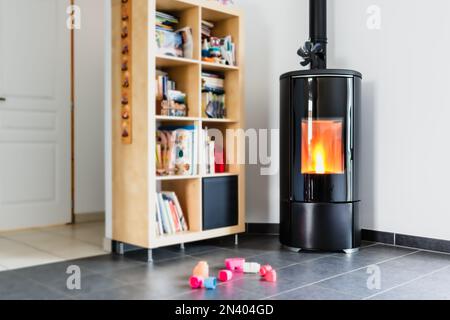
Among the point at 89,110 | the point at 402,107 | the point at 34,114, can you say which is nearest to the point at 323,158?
the point at 402,107

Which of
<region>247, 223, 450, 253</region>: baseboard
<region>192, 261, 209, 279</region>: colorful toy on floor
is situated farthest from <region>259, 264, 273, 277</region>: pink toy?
<region>247, 223, 450, 253</region>: baseboard

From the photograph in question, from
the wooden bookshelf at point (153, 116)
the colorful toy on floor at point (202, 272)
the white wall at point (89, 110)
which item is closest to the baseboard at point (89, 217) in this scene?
the white wall at point (89, 110)

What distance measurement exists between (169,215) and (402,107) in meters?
1.59

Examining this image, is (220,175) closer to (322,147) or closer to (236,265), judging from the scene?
(322,147)

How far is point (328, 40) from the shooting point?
351 centimetres

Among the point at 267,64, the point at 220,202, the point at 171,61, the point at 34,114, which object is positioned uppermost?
the point at 267,64

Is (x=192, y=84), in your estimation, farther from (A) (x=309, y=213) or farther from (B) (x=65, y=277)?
(B) (x=65, y=277)

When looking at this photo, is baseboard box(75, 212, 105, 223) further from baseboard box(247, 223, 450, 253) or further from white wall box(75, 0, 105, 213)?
baseboard box(247, 223, 450, 253)

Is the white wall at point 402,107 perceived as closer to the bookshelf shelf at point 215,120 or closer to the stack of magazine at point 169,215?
the bookshelf shelf at point 215,120

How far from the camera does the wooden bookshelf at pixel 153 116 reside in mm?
2789

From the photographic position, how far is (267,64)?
3.67m

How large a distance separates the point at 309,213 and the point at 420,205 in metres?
0.72

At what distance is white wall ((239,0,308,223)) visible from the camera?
141 inches
